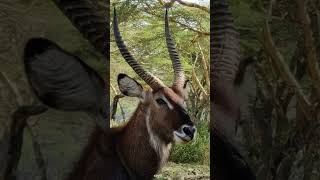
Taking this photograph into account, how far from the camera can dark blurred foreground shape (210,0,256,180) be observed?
2.78m

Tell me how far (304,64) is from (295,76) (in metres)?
0.09

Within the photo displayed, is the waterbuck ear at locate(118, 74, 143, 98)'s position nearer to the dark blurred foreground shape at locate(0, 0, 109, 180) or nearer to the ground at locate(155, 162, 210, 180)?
A: the dark blurred foreground shape at locate(0, 0, 109, 180)

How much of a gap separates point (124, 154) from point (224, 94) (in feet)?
2.38

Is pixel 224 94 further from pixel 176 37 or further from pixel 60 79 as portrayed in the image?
pixel 60 79

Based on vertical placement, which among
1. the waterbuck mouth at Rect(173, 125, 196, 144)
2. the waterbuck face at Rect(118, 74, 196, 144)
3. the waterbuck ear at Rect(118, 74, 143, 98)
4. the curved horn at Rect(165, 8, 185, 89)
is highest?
the curved horn at Rect(165, 8, 185, 89)

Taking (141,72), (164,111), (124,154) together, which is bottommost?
Answer: (124,154)

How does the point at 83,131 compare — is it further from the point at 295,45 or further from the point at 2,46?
the point at 295,45

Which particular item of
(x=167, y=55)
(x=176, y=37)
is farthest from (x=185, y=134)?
(x=176, y=37)

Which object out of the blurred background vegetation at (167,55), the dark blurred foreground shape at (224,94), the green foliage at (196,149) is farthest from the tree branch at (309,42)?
the green foliage at (196,149)

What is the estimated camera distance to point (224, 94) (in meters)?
2.83

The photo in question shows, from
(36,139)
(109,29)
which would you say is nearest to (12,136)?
(36,139)

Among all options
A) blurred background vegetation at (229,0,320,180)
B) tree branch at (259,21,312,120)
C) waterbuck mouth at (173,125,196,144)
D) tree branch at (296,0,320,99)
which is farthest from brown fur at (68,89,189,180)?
tree branch at (296,0,320,99)

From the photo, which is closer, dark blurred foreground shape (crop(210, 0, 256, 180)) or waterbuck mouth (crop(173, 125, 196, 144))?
waterbuck mouth (crop(173, 125, 196, 144))

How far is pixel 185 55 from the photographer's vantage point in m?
3.11
